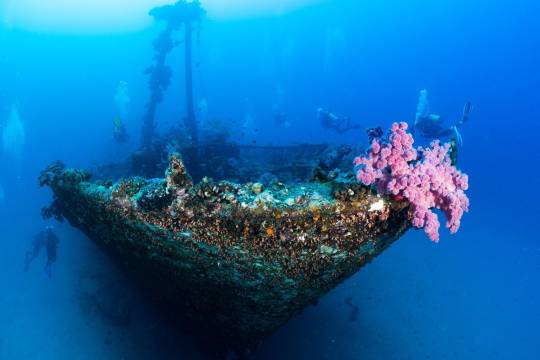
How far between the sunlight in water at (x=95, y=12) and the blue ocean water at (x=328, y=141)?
6787 millimetres

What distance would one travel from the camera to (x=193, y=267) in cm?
428

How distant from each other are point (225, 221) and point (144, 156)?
7.77 meters

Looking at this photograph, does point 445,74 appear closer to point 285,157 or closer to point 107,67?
point 107,67

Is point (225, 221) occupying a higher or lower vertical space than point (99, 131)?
lower

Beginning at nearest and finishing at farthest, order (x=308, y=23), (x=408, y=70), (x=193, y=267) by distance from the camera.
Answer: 1. (x=193, y=267)
2. (x=408, y=70)
3. (x=308, y=23)

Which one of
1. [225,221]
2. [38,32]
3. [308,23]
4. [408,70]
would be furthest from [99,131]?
[308,23]

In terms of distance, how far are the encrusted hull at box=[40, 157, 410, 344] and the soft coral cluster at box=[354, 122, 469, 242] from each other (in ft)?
0.70

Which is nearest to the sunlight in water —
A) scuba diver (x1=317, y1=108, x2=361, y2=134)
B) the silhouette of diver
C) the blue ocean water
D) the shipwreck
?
the blue ocean water

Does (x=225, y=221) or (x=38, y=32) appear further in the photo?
(x=38, y=32)

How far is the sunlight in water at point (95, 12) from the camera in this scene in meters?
132

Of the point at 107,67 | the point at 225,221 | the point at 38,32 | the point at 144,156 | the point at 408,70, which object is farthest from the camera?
the point at 38,32

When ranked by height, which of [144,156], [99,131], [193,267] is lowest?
[193,267]

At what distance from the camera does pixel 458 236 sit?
1862 centimetres

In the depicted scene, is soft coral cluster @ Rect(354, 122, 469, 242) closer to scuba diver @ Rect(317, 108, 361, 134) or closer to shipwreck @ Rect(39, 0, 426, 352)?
shipwreck @ Rect(39, 0, 426, 352)
